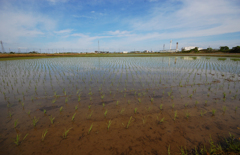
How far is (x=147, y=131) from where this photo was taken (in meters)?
2.52

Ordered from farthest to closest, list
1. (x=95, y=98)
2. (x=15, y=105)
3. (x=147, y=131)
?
(x=95, y=98), (x=15, y=105), (x=147, y=131)

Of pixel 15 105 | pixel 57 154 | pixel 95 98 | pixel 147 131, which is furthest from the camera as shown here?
pixel 95 98

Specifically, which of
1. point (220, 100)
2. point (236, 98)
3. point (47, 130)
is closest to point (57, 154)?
point (47, 130)

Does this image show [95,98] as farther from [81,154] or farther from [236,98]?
[236,98]

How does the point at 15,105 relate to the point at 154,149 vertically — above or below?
above

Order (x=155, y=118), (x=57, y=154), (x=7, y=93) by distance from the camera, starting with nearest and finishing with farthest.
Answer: (x=57, y=154) → (x=155, y=118) → (x=7, y=93)

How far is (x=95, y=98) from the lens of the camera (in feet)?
14.0

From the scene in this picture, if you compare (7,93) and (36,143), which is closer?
(36,143)

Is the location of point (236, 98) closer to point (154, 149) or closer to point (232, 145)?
point (232, 145)

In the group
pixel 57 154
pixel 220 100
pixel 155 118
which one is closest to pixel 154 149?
pixel 155 118

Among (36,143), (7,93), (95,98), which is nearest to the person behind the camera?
(36,143)

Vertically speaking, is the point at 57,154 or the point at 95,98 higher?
the point at 95,98

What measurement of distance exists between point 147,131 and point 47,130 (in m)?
2.45

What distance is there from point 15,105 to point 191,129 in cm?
564
